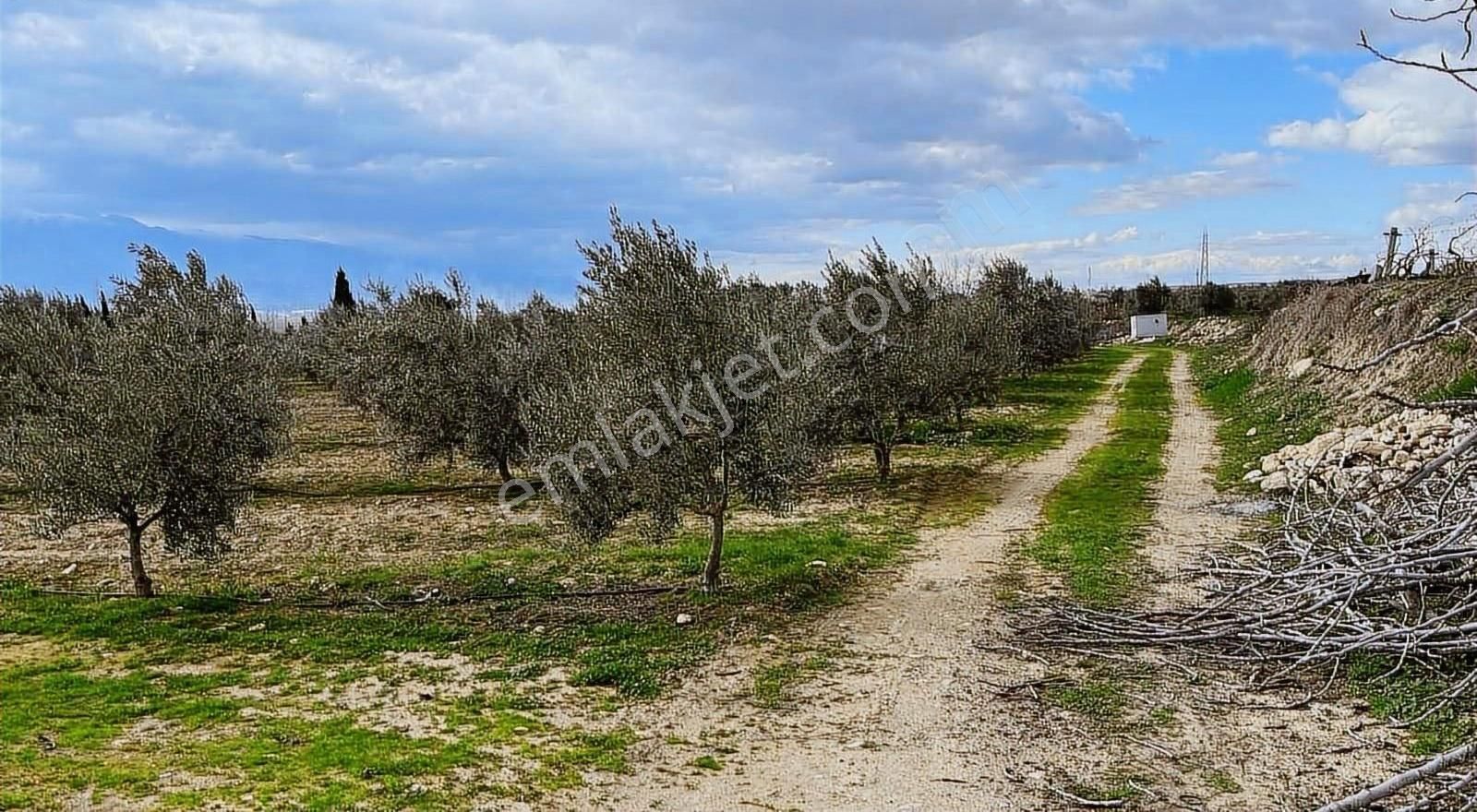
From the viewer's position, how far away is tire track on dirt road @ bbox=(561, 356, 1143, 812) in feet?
21.3

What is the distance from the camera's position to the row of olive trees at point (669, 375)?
10.5 metres

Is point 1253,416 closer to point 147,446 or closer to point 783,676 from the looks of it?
point 783,676

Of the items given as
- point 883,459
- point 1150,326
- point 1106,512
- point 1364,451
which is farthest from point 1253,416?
point 1150,326

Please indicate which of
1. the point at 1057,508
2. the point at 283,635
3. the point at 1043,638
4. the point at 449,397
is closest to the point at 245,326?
the point at 449,397

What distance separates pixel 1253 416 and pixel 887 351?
11903 mm

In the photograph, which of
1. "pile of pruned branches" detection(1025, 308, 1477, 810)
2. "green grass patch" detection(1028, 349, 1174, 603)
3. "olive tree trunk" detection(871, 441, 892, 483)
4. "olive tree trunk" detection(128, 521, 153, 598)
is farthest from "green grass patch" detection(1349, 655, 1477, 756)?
"olive tree trunk" detection(128, 521, 153, 598)

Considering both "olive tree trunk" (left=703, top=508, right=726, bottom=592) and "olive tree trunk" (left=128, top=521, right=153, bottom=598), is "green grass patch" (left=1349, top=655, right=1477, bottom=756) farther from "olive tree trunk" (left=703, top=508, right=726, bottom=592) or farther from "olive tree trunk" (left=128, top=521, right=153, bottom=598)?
"olive tree trunk" (left=128, top=521, right=153, bottom=598)

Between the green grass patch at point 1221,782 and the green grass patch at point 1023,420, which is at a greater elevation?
the green grass patch at point 1023,420

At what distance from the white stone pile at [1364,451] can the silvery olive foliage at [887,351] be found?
19.8 feet

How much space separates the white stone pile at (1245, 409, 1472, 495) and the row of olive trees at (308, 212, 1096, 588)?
252 inches

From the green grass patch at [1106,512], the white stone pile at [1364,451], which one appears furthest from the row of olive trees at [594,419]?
the white stone pile at [1364,451]

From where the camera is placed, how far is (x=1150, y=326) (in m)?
73.4

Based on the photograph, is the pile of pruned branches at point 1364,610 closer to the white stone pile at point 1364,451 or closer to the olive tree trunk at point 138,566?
the white stone pile at point 1364,451

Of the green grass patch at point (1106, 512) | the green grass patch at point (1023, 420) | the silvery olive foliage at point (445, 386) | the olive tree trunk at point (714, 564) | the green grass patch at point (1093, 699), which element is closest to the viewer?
the green grass patch at point (1093, 699)
